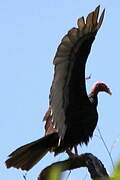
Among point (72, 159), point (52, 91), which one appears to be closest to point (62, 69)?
point (52, 91)

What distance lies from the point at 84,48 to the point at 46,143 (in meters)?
1.05

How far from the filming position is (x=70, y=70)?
492cm

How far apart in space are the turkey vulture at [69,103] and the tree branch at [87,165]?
1048 millimetres

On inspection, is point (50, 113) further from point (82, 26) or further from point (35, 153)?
point (82, 26)

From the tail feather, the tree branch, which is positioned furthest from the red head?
the tree branch

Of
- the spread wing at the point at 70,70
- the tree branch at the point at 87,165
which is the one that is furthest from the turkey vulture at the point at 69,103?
the tree branch at the point at 87,165

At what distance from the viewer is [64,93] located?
4973 mm

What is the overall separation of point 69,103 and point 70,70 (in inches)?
14.5

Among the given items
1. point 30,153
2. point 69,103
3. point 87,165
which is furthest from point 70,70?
point 87,165

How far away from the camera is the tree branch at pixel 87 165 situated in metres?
2.96

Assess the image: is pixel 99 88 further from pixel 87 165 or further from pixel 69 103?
pixel 87 165

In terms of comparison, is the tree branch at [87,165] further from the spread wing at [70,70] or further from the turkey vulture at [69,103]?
the spread wing at [70,70]

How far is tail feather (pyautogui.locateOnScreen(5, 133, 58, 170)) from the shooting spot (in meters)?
4.27

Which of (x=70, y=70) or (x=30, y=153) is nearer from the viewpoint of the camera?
(x=30, y=153)
